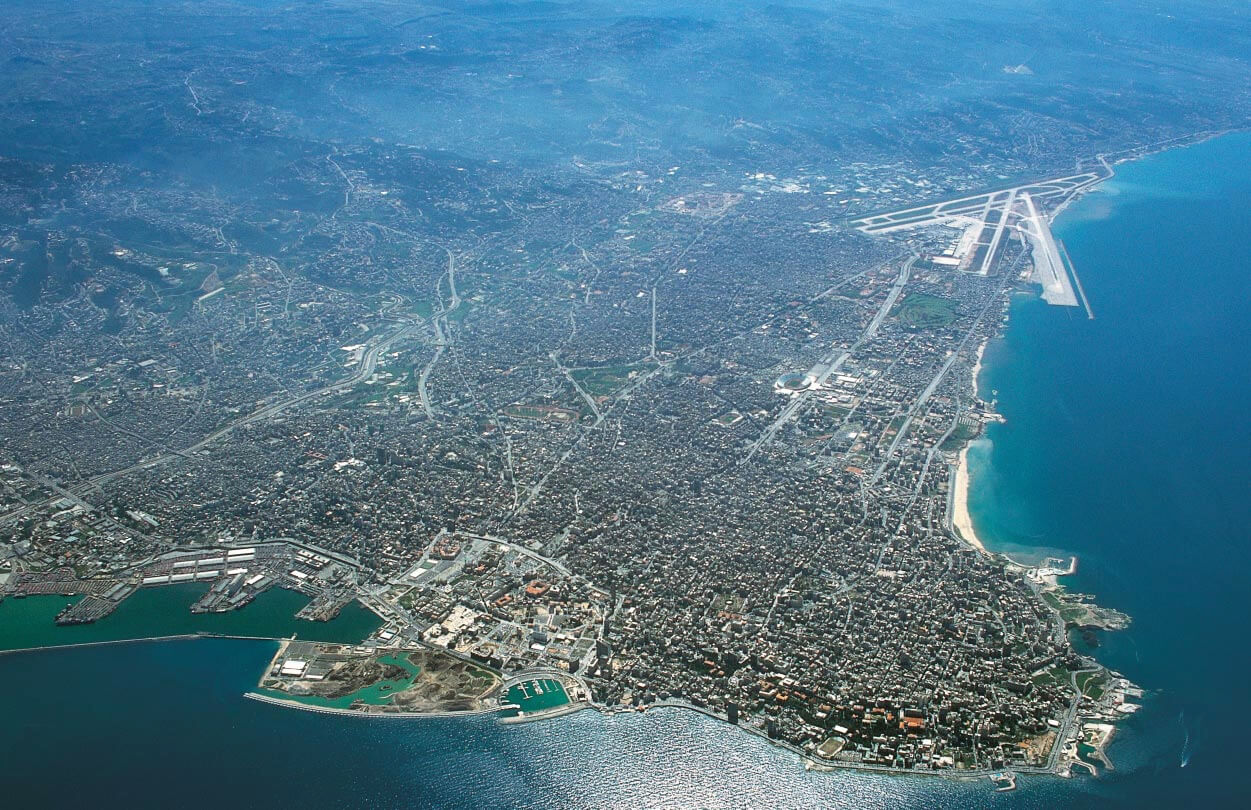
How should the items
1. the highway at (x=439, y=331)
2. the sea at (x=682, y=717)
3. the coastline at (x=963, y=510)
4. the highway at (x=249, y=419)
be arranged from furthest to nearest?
the highway at (x=439, y=331) → the highway at (x=249, y=419) → the coastline at (x=963, y=510) → the sea at (x=682, y=717)

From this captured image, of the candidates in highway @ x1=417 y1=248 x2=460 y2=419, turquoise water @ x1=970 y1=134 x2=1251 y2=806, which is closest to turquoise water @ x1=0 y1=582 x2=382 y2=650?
highway @ x1=417 y1=248 x2=460 y2=419

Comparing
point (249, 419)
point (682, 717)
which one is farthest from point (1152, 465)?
point (249, 419)

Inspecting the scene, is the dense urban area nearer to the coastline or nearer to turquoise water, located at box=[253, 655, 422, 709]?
the coastline

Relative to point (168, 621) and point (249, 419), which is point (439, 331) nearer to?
point (249, 419)

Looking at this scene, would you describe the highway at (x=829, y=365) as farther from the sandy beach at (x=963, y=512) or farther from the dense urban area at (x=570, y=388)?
→ the sandy beach at (x=963, y=512)

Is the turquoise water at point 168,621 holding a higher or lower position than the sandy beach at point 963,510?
lower

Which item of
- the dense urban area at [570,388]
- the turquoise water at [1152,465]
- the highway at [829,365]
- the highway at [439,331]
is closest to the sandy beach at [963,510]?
the dense urban area at [570,388]

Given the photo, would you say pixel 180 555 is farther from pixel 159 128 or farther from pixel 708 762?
pixel 159 128
